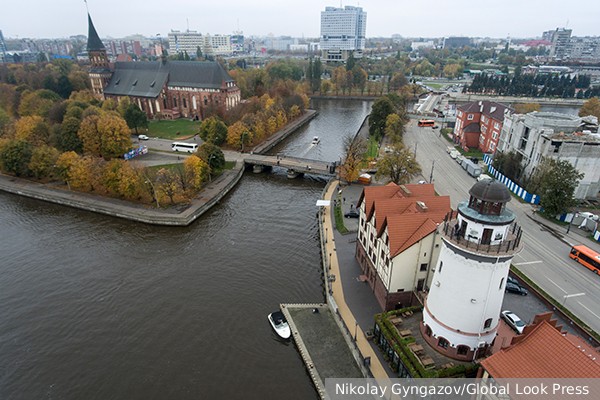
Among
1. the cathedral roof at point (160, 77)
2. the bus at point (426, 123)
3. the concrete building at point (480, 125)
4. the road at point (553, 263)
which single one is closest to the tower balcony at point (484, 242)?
the road at point (553, 263)

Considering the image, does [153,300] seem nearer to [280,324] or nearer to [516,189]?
[280,324]

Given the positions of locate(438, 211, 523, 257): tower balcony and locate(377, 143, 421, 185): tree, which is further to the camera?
locate(377, 143, 421, 185): tree

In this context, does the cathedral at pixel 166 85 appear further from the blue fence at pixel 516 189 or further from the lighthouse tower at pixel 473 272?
the lighthouse tower at pixel 473 272

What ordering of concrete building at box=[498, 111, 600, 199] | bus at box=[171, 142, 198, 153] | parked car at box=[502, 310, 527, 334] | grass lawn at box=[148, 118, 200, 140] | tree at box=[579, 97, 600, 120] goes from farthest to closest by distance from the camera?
tree at box=[579, 97, 600, 120] < grass lawn at box=[148, 118, 200, 140] < bus at box=[171, 142, 198, 153] < concrete building at box=[498, 111, 600, 199] < parked car at box=[502, 310, 527, 334]

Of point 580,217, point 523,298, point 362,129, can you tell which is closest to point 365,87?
point 362,129

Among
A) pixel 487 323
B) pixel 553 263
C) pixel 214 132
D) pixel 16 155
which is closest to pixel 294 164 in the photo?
pixel 214 132

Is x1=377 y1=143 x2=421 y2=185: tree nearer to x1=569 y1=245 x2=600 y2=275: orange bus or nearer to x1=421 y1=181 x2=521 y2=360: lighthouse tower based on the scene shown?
x1=569 y1=245 x2=600 y2=275: orange bus

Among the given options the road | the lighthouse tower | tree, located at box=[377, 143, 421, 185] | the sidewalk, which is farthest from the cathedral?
the lighthouse tower
